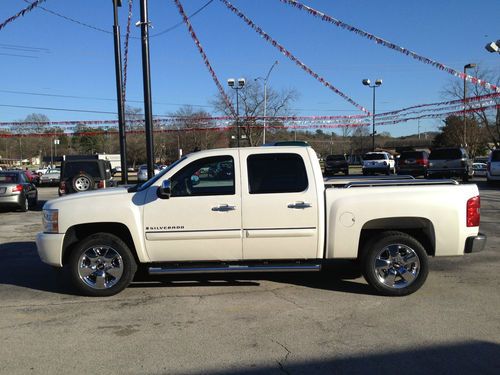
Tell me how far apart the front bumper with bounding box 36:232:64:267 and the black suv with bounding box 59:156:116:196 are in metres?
10.1

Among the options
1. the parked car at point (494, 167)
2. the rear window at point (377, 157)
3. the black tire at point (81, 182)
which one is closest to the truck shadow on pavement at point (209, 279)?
the black tire at point (81, 182)

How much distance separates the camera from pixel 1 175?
53.9 ft

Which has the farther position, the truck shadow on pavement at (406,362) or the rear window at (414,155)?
the rear window at (414,155)

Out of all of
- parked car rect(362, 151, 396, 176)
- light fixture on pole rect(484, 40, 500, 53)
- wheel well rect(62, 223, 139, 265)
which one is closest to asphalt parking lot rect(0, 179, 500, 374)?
wheel well rect(62, 223, 139, 265)

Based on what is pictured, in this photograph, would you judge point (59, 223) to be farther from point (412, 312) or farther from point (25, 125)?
point (25, 125)

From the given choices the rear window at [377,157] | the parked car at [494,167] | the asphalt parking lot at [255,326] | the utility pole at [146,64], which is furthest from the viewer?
the rear window at [377,157]

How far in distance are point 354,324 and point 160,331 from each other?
1.94 meters

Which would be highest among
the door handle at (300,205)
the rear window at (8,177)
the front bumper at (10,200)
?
the rear window at (8,177)

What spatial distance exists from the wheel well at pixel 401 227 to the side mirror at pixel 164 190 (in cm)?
235

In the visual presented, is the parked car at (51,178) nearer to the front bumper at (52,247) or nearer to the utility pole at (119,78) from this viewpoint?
the utility pole at (119,78)

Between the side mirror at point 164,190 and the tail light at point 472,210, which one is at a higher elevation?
the side mirror at point 164,190

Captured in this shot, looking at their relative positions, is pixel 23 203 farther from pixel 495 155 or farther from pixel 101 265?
pixel 495 155

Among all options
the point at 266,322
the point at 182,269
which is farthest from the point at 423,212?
the point at 182,269

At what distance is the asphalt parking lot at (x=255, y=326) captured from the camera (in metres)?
4.06
